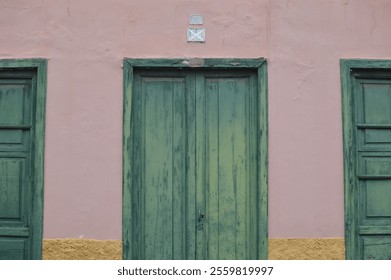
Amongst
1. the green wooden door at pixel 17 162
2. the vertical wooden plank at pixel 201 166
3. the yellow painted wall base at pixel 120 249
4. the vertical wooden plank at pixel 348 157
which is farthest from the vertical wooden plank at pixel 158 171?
the vertical wooden plank at pixel 348 157

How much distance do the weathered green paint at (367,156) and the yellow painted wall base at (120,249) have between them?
0.60 ft

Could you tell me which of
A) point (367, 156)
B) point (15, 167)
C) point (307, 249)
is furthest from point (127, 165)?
point (367, 156)

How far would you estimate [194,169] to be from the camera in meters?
5.32

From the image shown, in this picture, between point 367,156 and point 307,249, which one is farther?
→ point 367,156

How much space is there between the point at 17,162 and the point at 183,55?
1.95 m

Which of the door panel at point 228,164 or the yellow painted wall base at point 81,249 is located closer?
the yellow painted wall base at point 81,249

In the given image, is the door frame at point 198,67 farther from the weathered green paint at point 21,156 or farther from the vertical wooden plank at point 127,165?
the weathered green paint at point 21,156

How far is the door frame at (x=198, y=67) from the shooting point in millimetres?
5176

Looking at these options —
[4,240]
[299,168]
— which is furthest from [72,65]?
[299,168]

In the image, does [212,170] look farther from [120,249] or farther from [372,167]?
[372,167]

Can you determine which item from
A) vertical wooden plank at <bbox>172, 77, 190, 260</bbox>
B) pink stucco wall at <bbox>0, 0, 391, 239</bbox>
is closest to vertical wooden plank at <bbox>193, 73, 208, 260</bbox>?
vertical wooden plank at <bbox>172, 77, 190, 260</bbox>

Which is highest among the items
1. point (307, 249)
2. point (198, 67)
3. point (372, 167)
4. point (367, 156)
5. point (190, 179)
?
point (198, 67)

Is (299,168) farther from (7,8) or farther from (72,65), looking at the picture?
(7,8)
